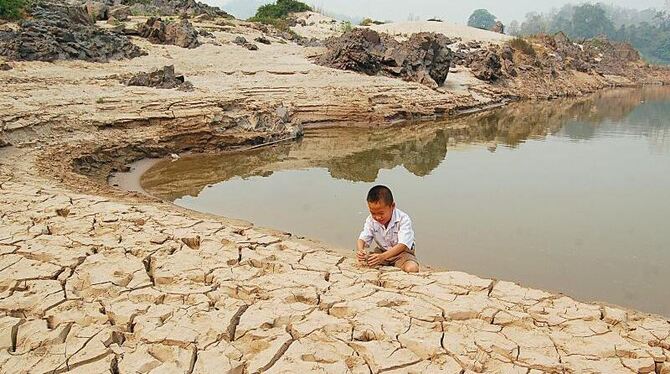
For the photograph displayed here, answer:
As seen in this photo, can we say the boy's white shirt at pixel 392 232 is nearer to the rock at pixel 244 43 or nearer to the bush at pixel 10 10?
the rock at pixel 244 43

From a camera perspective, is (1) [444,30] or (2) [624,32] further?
(2) [624,32]

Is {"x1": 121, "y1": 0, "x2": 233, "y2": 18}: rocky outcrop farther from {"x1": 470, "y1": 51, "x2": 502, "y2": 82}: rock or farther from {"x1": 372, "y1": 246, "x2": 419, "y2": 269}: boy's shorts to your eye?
{"x1": 372, "y1": 246, "x2": 419, "y2": 269}: boy's shorts

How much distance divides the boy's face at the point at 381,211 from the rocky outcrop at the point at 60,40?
1160 cm

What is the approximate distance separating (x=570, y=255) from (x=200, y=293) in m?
3.94

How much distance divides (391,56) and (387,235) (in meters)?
15.7

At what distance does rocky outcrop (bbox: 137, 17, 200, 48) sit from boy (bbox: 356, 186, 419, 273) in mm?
14809

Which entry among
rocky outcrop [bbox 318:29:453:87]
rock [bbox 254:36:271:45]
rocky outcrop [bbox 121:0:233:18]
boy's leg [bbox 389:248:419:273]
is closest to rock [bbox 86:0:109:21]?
rocky outcrop [bbox 121:0:233:18]

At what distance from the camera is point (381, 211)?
3967 millimetres

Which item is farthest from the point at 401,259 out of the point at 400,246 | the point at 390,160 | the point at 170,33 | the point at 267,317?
the point at 170,33

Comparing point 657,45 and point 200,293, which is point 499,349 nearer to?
point 200,293

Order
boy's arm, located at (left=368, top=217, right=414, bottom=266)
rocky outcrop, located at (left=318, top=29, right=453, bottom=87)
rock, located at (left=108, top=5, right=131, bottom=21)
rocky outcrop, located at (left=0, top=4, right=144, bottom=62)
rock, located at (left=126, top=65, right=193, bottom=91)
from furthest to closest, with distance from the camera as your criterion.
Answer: rock, located at (left=108, top=5, right=131, bottom=21) → rocky outcrop, located at (left=318, top=29, right=453, bottom=87) → rocky outcrop, located at (left=0, top=4, right=144, bottom=62) → rock, located at (left=126, top=65, right=193, bottom=91) → boy's arm, located at (left=368, top=217, right=414, bottom=266)

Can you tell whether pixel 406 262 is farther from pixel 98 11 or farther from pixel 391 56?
pixel 98 11

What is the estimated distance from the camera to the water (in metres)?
5.39

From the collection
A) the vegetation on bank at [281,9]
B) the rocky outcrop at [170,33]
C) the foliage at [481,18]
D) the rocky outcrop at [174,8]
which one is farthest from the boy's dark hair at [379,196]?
the foliage at [481,18]
